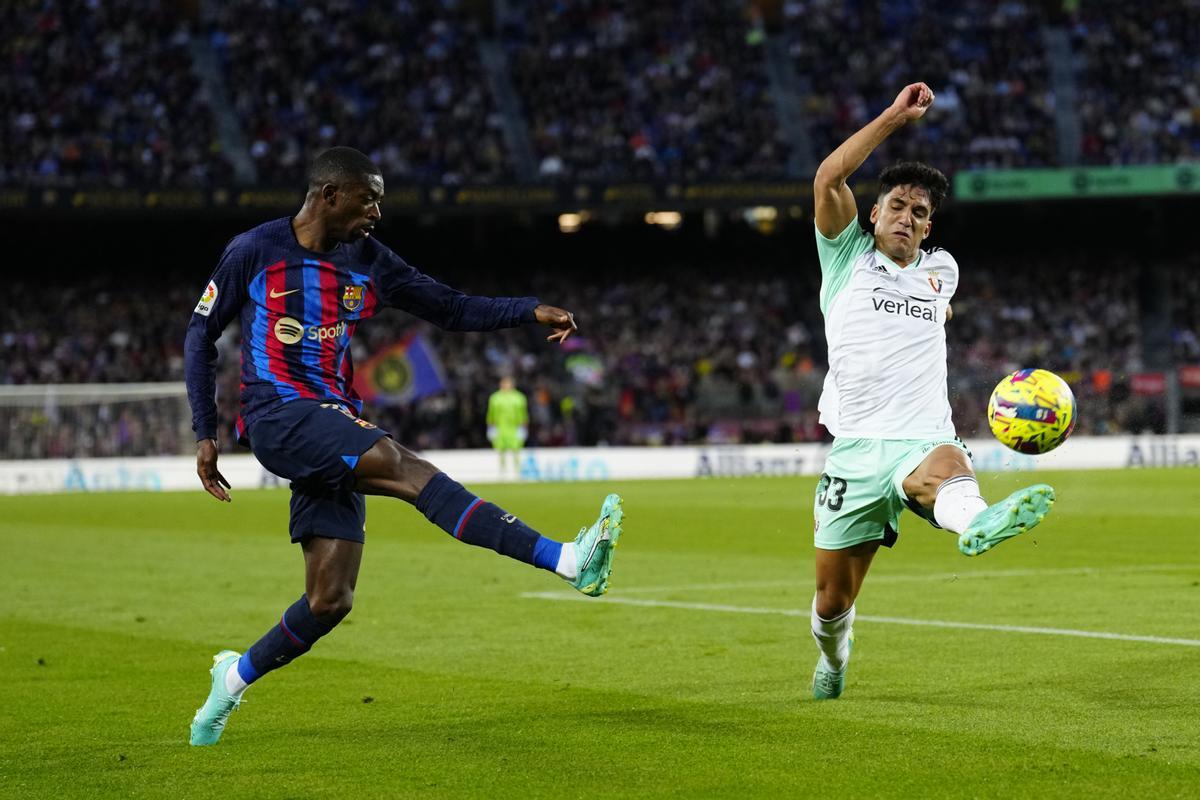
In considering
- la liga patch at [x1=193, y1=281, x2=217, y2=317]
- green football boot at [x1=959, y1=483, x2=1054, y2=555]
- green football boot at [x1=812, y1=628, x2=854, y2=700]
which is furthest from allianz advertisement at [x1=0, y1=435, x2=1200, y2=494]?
green football boot at [x1=959, y1=483, x2=1054, y2=555]

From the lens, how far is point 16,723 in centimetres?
746

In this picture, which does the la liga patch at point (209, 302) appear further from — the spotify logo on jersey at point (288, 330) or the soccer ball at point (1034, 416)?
the soccer ball at point (1034, 416)

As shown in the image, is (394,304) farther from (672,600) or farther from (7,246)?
(7,246)

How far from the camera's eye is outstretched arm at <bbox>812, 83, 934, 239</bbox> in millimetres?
6695

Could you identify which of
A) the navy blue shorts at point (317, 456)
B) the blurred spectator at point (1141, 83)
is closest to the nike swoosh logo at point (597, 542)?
the navy blue shorts at point (317, 456)

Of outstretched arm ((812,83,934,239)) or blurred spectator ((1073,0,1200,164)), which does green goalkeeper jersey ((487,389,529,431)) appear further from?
outstretched arm ((812,83,934,239))

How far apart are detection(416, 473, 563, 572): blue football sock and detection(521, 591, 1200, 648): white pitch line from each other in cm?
458

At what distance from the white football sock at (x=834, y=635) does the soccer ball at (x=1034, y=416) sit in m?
1.05

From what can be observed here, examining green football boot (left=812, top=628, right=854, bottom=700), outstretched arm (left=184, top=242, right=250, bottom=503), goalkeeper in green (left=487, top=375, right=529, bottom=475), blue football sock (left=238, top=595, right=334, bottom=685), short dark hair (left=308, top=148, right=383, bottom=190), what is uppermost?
short dark hair (left=308, top=148, right=383, bottom=190)

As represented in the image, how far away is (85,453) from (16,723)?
84.3 feet

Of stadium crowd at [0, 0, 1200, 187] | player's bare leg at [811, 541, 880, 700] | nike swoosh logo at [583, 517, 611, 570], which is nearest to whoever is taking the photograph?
nike swoosh logo at [583, 517, 611, 570]

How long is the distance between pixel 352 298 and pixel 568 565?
1480mm

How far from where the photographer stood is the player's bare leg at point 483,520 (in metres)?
5.96

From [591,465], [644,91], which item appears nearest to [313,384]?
[591,465]
